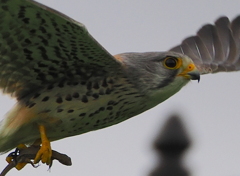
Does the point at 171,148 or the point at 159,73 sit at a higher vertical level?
the point at 159,73

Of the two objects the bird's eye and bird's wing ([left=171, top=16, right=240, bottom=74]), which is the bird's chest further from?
bird's wing ([left=171, top=16, right=240, bottom=74])

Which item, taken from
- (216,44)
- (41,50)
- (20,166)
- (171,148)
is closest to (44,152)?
(20,166)

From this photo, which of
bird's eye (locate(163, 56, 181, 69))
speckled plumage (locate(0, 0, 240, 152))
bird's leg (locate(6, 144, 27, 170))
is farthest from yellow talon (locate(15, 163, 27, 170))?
bird's eye (locate(163, 56, 181, 69))

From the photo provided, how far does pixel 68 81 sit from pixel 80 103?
28 centimetres

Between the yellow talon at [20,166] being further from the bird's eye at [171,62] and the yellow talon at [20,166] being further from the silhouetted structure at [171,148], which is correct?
the bird's eye at [171,62]

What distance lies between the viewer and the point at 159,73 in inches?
282

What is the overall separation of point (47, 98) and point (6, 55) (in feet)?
2.04

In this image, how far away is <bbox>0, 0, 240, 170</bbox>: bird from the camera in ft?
21.0

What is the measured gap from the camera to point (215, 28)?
10422 millimetres

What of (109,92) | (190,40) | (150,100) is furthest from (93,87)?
(190,40)

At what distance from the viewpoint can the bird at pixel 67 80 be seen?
6.39 metres

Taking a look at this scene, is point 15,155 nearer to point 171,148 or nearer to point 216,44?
point 171,148

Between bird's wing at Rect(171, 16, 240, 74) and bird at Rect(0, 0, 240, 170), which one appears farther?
bird's wing at Rect(171, 16, 240, 74)

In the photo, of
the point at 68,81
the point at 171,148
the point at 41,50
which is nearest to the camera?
the point at 41,50
